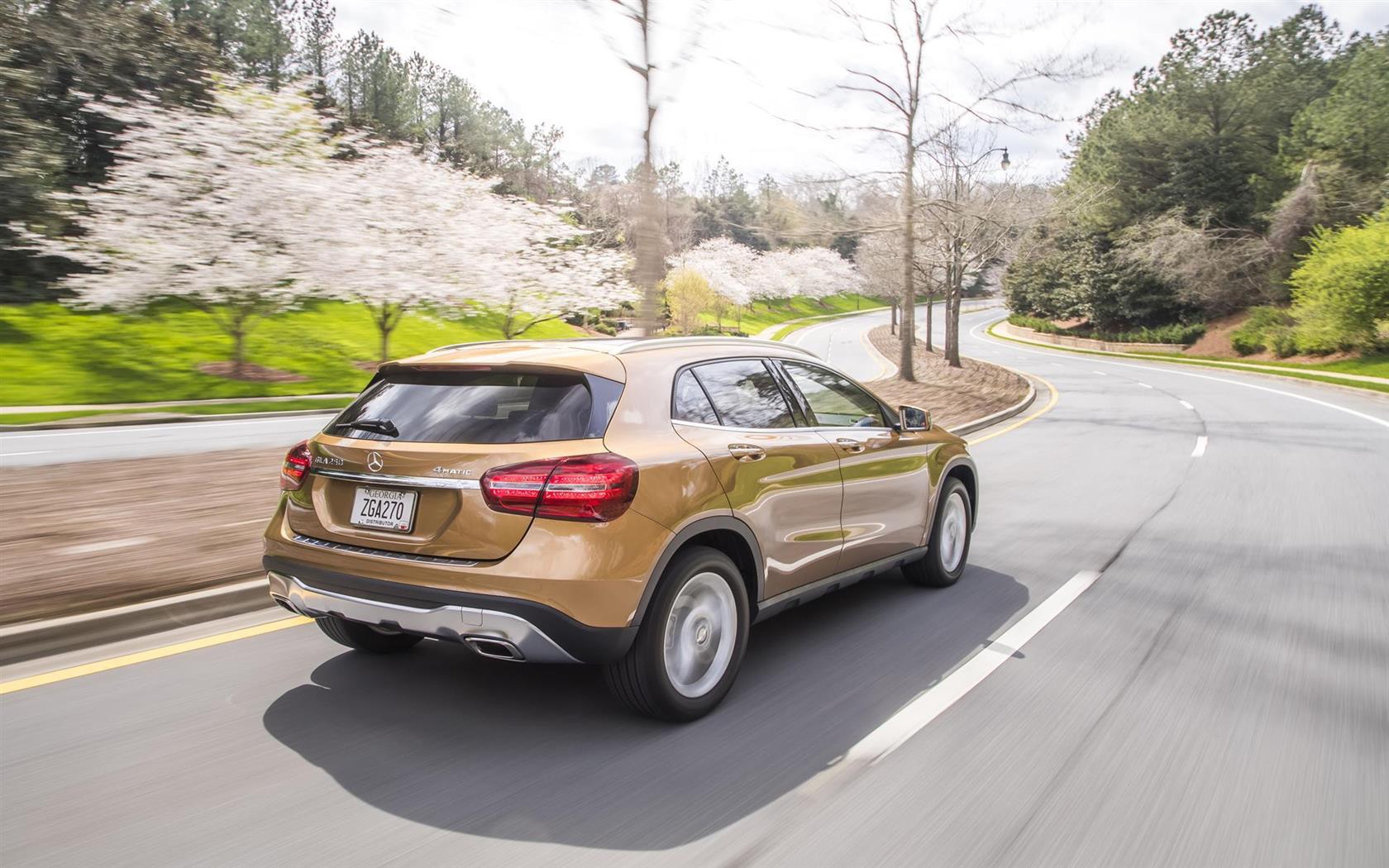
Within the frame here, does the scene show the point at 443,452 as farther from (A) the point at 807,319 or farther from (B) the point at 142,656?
(A) the point at 807,319

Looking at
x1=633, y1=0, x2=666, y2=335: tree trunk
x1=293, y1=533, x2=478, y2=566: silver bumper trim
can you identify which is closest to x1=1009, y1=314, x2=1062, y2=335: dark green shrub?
x1=633, y1=0, x2=666, y2=335: tree trunk

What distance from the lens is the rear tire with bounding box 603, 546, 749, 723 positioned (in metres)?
3.70

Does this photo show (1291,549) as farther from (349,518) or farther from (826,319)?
(826,319)

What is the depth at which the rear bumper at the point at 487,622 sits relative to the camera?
11.3 feet

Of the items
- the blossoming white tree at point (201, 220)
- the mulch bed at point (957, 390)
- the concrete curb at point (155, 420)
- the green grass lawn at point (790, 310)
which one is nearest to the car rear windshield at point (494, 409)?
the mulch bed at point (957, 390)

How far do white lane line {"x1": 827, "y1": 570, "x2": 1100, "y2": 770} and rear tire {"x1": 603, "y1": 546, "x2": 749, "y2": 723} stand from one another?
670 mm

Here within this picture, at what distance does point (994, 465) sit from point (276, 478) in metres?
8.37

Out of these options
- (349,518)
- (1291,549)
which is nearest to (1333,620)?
(1291,549)

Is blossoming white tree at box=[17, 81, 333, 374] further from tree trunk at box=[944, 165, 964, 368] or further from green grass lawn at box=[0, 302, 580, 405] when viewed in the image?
tree trunk at box=[944, 165, 964, 368]

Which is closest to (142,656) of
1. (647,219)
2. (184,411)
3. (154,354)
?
(647,219)

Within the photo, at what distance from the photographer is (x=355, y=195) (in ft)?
94.8

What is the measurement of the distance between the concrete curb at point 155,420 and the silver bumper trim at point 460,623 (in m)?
17.4

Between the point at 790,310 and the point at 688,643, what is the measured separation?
96.6 m

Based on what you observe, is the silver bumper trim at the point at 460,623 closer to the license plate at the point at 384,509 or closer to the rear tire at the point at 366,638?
the license plate at the point at 384,509
